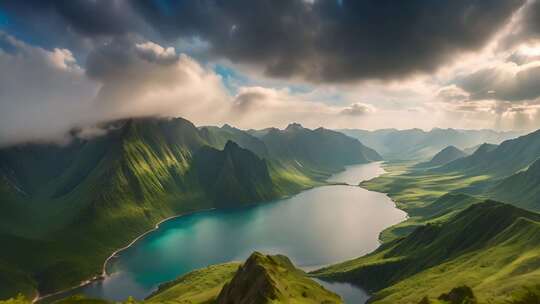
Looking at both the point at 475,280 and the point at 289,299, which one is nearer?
the point at 289,299

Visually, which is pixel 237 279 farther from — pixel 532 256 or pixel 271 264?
pixel 532 256

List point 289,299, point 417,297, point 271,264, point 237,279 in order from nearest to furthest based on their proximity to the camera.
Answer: point 289,299 < point 237,279 < point 271,264 < point 417,297

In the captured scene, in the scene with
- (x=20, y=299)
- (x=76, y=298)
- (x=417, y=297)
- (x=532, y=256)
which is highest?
(x=20, y=299)

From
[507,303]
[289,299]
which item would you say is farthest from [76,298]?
[507,303]

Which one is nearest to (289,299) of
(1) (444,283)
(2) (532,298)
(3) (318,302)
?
(3) (318,302)

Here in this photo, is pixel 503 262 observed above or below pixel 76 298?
below

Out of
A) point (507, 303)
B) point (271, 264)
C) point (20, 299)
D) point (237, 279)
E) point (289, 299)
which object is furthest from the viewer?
point (271, 264)
